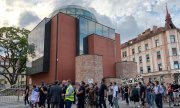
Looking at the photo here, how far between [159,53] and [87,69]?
25106mm

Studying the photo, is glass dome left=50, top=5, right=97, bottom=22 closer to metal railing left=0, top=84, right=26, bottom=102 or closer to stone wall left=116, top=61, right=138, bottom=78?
stone wall left=116, top=61, right=138, bottom=78

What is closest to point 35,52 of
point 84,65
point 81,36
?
point 81,36

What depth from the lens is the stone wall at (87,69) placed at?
1276 inches

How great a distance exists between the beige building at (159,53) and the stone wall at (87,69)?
15.7 metres

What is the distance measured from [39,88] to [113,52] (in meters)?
27.9

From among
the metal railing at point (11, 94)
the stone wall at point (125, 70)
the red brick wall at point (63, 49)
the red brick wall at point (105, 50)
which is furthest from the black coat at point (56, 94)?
the stone wall at point (125, 70)

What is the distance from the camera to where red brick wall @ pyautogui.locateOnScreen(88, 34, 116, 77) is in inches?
1500

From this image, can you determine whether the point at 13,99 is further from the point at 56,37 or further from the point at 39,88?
the point at 56,37

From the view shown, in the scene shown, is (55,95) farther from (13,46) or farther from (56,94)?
(13,46)

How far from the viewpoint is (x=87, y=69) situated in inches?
1281

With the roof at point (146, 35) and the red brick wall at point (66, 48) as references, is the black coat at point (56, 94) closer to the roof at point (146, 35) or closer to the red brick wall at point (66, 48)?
the red brick wall at point (66, 48)

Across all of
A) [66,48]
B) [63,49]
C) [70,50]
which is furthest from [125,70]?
[63,49]

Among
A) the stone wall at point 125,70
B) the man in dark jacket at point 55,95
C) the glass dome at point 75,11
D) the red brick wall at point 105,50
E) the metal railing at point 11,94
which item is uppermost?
the glass dome at point 75,11

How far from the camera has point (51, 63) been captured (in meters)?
34.9
